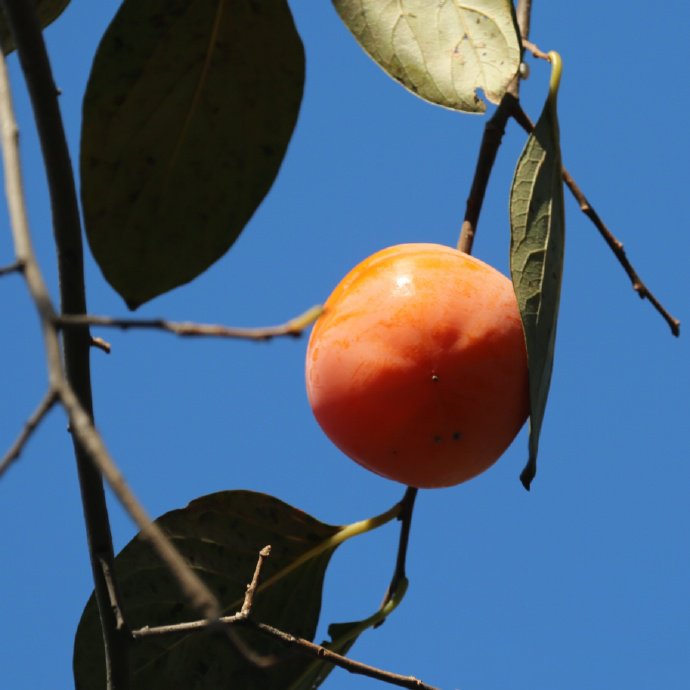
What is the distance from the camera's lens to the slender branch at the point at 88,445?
50cm

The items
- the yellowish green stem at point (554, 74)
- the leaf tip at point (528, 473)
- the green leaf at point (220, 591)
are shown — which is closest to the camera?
the leaf tip at point (528, 473)

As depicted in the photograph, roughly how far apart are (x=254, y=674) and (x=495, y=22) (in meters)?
0.71

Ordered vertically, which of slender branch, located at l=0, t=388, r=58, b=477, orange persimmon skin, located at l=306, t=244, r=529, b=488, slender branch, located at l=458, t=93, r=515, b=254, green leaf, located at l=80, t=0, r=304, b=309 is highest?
slender branch, located at l=458, t=93, r=515, b=254

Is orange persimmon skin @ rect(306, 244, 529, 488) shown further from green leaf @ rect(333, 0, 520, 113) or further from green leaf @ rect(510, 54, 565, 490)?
green leaf @ rect(333, 0, 520, 113)

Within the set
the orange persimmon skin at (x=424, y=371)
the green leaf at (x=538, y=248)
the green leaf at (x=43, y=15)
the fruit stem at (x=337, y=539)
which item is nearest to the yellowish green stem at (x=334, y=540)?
the fruit stem at (x=337, y=539)

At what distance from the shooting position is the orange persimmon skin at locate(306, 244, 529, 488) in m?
1.08

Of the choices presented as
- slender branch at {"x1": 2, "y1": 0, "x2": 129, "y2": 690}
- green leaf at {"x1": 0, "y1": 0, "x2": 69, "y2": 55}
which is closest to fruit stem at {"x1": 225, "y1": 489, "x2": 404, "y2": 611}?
slender branch at {"x1": 2, "y1": 0, "x2": 129, "y2": 690}

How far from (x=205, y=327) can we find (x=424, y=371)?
0.52 meters

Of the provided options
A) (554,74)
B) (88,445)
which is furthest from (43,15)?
(88,445)

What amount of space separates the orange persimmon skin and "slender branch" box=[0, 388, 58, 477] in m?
0.53

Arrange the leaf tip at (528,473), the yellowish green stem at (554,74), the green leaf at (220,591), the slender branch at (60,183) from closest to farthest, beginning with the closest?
the slender branch at (60,183) → the leaf tip at (528,473) → the yellowish green stem at (554,74) → the green leaf at (220,591)

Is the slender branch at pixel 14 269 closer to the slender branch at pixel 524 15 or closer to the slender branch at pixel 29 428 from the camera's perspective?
the slender branch at pixel 29 428

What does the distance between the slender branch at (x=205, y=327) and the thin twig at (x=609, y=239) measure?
0.68 m

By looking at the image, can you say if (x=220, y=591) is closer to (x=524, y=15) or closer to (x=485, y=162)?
(x=485, y=162)
